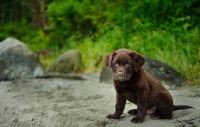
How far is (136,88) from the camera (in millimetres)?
4309

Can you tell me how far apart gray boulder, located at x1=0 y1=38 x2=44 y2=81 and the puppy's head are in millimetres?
6656

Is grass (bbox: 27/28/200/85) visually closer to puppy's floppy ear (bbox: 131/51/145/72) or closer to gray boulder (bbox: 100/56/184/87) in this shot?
gray boulder (bbox: 100/56/184/87)

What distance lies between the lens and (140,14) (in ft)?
37.2

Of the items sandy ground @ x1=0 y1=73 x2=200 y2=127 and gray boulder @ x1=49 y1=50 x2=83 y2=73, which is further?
gray boulder @ x1=49 y1=50 x2=83 y2=73

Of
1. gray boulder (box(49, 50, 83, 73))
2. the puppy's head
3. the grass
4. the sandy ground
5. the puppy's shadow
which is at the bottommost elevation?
gray boulder (box(49, 50, 83, 73))

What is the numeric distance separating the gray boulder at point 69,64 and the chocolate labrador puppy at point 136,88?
7502mm

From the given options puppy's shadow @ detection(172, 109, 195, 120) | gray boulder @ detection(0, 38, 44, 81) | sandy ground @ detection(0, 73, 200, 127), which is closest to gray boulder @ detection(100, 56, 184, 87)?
sandy ground @ detection(0, 73, 200, 127)

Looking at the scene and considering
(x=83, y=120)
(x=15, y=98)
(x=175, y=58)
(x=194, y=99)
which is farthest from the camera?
(x=175, y=58)

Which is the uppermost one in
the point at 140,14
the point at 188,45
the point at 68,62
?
the point at 140,14

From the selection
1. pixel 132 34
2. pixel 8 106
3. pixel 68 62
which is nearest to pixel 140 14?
pixel 132 34

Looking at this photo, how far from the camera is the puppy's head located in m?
4.16

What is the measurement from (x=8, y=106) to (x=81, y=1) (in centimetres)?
1098

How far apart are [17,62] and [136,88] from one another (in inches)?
283

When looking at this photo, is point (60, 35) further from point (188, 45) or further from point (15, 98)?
point (15, 98)
